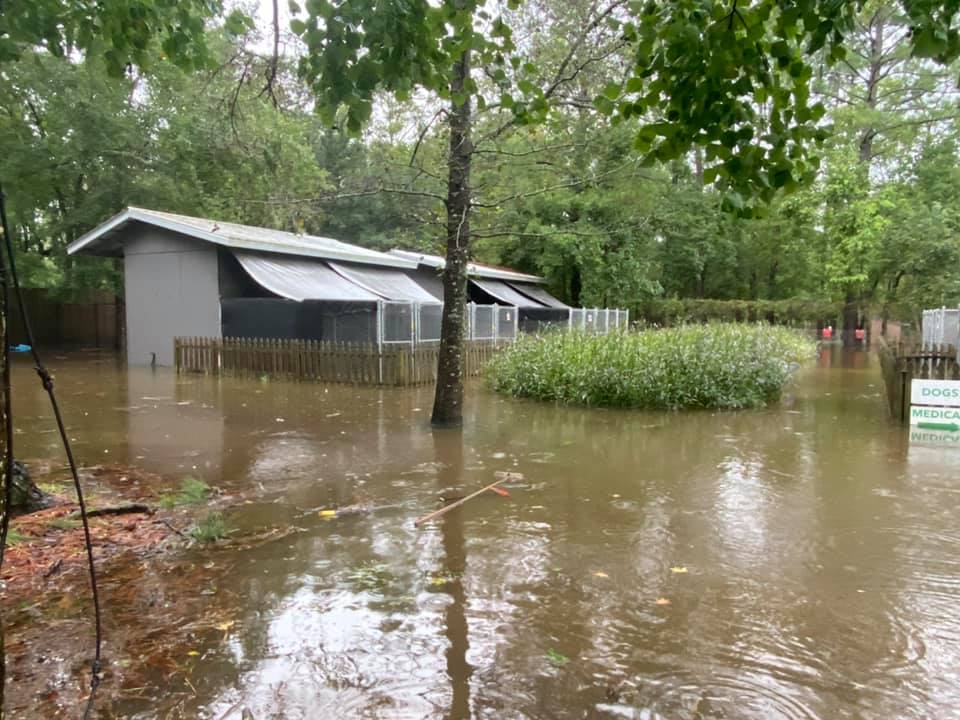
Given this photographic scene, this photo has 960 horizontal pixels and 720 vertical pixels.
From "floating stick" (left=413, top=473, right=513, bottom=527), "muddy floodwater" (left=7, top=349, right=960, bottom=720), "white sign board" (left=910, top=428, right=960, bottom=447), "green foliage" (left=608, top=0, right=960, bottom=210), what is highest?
"green foliage" (left=608, top=0, right=960, bottom=210)

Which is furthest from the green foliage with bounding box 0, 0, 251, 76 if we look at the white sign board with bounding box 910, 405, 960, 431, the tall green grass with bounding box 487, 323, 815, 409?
the white sign board with bounding box 910, 405, 960, 431

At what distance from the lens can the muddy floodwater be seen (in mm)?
3115

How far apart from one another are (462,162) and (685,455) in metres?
4.49

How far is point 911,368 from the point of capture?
10.4 metres

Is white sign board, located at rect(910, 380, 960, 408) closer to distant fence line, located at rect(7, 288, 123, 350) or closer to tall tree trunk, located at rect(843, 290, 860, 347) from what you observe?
distant fence line, located at rect(7, 288, 123, 350)

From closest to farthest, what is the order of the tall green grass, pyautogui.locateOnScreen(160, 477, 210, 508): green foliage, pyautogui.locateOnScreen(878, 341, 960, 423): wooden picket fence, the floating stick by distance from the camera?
1. the floating stick
2. pyautogui.locateOnScreen(160, 477, 210, 508): green foliage
3. pyautogui.locateOnScreen(878, 341, 960, 423): wooden picket fence
4. the tall green grass

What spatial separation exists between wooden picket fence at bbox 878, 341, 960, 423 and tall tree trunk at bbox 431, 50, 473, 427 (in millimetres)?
6488

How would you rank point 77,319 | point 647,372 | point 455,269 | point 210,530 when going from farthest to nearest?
point 77,319, point 647,372, point 455,269, point 210,530

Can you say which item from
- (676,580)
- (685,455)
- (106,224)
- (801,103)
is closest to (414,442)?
(685,455)

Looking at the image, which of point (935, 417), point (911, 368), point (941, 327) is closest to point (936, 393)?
point (935, 417)

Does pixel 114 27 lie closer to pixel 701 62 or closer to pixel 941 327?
pixel 701 62

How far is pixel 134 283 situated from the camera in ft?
63.1

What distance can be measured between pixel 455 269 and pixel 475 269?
45.7 feet

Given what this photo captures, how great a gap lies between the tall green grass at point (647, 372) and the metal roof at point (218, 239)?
7710 mm
